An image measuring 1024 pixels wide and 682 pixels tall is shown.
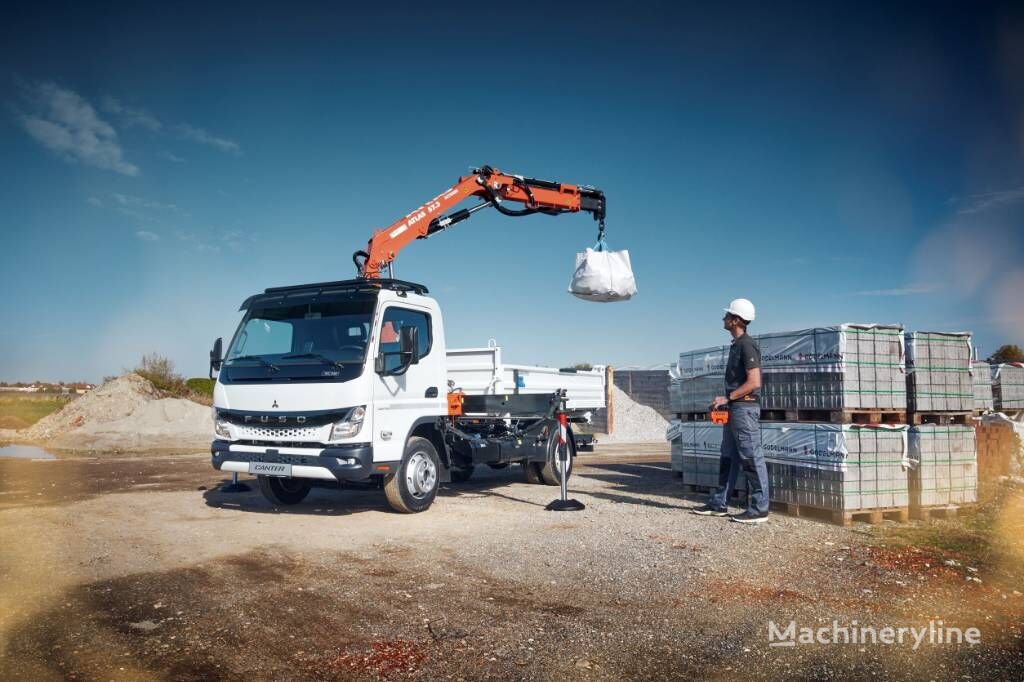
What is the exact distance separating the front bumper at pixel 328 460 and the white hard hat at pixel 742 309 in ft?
13.4

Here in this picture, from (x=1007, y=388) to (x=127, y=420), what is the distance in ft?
79.5

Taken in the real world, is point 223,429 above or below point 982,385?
below

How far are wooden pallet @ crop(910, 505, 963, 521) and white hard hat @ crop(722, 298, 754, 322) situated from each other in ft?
9.51

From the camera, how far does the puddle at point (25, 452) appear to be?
16.2 m

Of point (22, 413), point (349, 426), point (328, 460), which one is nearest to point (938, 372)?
point (349, 426)

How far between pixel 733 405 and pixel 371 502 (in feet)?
15.0

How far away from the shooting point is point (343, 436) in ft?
24.3

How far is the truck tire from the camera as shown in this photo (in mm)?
7961

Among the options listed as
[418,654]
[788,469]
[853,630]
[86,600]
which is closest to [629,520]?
[788,469]

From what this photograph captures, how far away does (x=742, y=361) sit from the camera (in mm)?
7953

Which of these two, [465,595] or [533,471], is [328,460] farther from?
[533,471]

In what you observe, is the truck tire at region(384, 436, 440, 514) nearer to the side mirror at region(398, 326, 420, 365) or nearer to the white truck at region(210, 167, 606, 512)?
the white truck at region(210, 167, 606, 512)

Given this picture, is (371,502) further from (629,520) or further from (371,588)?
(371,588)

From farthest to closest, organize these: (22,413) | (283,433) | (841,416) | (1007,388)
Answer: (22,413)
(1007,388)
(841,416)
(283,433)
